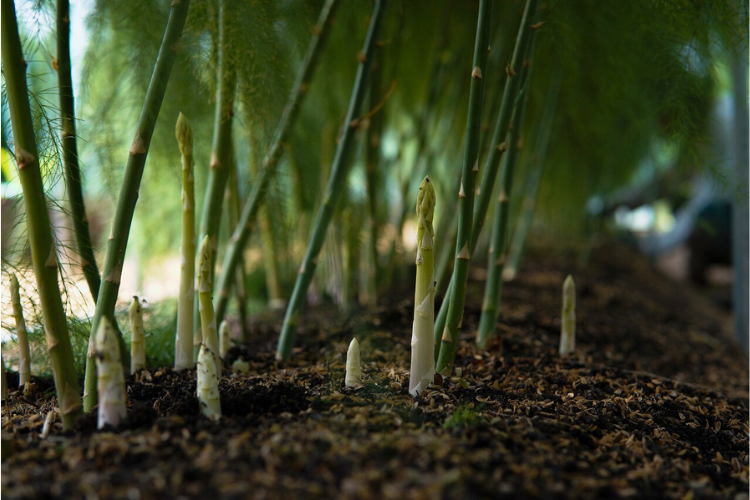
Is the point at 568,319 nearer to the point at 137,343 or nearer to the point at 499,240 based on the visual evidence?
the point at 499,240

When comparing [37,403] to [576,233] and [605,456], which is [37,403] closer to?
[605,456]

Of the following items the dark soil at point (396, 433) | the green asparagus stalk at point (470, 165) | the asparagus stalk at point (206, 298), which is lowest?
the dark soil at point (396, 433)

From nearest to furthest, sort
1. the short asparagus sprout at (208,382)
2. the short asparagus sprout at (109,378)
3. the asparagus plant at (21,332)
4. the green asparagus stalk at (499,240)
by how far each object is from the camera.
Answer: the short asparagus sprout at (109,378) → the short asparagus sprout at (208,382) → the asparagus plant at (21,332) → the green asparagus stalk at (499,240)

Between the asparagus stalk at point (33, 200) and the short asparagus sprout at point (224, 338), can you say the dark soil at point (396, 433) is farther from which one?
the asparagus stalk at point (33, 200)

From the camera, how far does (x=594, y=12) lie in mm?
2111

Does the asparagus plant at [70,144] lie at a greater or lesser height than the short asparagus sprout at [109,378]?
greater

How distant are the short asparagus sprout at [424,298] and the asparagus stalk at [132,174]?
642 mm

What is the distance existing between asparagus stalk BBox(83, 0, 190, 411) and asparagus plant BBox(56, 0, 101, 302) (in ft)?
0.75

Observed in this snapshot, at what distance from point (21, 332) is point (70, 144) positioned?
19.9 inches

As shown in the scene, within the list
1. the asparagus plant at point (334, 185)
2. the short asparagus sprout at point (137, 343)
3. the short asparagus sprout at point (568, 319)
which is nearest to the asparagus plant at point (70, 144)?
the short asparagus sprout at point (137, 343)

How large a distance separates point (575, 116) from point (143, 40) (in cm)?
255

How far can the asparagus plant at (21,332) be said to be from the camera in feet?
4.26

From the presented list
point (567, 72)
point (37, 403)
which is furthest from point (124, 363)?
point (567, 72)

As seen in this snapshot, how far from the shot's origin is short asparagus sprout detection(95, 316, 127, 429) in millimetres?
1046
